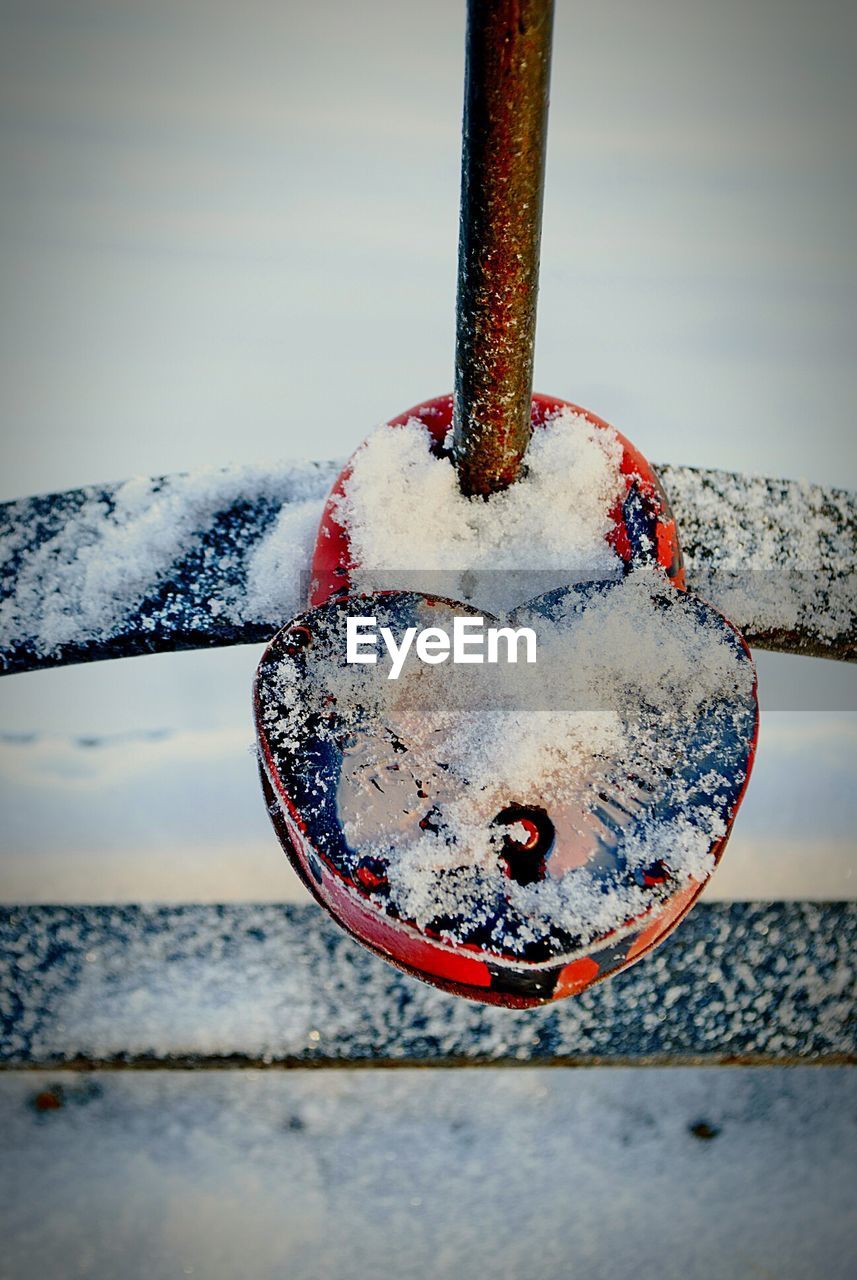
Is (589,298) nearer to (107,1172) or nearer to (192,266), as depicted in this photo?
(192,266)

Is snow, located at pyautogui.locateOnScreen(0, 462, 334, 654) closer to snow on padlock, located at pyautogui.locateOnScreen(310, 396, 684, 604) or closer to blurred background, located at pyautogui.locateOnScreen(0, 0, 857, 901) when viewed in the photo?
snow on padlock, located at pyautogui.locateOnScreen(310, 396, 684, 604)

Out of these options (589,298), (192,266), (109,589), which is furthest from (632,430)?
(109,589)

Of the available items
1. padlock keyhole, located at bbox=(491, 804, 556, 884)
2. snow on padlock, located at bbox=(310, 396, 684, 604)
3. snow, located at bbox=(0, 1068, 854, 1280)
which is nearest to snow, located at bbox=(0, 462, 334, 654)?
snow on padlock, located at bbox=(310, 396, 684, 604)

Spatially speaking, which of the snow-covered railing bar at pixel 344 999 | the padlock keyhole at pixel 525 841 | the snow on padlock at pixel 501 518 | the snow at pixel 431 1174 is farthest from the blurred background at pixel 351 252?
the padlock keyhole at pixel 525 841

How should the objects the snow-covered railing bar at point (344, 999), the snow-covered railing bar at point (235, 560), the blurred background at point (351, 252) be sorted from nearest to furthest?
the snow-covered railing bar at point (235, 560) → the snow-covered railing bar at point (344, 999) → the blurred background at point (351, 252)

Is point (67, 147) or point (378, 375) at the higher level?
point (67, 147)

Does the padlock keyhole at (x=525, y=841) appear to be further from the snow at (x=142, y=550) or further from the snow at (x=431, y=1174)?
the snow at (x=431, y=1174)
